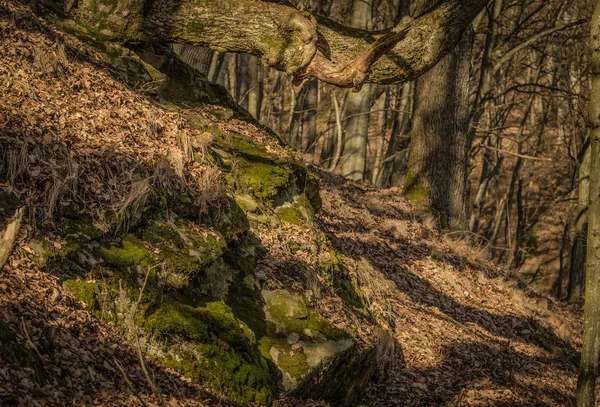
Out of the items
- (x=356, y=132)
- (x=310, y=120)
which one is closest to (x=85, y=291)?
(x=356, y=132)

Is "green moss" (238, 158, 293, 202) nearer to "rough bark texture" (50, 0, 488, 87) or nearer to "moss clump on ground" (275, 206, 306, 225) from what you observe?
"moss clump on ground" (275, 206, 306, 225)

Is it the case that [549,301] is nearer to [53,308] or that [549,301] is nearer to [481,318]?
[481,318]

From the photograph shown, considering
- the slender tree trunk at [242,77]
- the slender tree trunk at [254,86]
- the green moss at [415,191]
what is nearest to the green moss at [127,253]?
the green moss at [415,191]

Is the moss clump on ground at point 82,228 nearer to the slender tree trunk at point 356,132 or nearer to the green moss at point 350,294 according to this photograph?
the green moss at point 350,294

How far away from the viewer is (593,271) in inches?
260

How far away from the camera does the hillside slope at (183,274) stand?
447cm

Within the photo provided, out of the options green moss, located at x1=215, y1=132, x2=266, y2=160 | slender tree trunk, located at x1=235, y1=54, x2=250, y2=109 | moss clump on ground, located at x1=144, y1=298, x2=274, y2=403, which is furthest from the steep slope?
slender tree trunk, located at x1=235, y1=54, x2=250, y2=109

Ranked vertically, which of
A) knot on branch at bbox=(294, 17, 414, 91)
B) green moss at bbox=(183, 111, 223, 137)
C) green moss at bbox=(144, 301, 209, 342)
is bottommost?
green moss at bbox=(144, 301, 209, 342)

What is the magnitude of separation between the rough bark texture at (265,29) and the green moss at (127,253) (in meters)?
3.06

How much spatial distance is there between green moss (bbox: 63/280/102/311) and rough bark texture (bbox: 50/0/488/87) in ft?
12.2

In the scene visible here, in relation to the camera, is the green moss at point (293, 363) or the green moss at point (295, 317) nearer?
the green moss at point (293, 363)

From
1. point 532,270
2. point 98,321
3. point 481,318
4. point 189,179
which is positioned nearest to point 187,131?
point 189,179

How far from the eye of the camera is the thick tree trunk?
38.7ft

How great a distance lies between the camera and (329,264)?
7469mm
